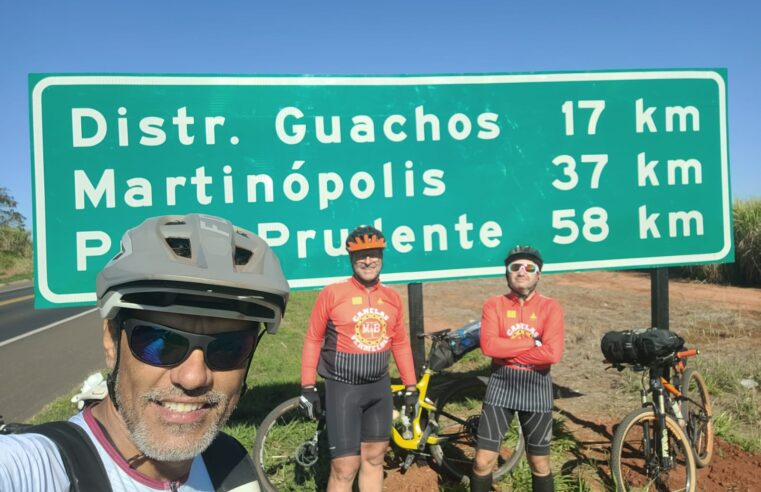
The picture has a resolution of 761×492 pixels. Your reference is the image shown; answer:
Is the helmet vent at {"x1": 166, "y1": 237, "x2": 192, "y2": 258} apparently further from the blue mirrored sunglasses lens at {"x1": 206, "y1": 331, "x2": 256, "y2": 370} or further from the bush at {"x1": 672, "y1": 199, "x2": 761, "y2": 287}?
the bush at {"x1": 672, "y1": 199, "x2": 761, "y2": 287}

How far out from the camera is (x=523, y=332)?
3.31m

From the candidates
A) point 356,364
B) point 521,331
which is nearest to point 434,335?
point 521,331

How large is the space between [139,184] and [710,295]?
15.0 m

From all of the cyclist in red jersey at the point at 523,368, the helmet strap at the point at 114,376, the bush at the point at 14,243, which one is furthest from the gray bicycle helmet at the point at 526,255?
the bush at the point at 14,243

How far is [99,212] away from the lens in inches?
145

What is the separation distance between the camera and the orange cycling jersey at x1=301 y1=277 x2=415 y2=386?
3.26 metres

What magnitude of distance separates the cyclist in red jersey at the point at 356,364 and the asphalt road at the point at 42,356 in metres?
4.54

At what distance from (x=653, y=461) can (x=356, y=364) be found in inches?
94.2

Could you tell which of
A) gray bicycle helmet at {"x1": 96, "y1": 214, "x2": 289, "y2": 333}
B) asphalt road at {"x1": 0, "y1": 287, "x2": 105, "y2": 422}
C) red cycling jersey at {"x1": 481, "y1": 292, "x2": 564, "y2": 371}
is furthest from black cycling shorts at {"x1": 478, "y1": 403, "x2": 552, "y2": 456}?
asphalt road at {"x1": 0, "y1": 287, "x2": 105, "y2": 422}

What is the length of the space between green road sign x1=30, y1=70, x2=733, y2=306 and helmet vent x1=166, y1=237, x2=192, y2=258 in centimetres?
265

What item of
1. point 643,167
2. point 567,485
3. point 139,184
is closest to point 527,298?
point 567,485

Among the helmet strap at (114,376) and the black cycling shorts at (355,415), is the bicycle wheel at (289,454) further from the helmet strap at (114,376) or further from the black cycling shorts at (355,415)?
the helmet strap at (114,376)

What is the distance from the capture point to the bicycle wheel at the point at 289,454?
3.84m

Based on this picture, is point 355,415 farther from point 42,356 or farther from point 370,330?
point 42,356
